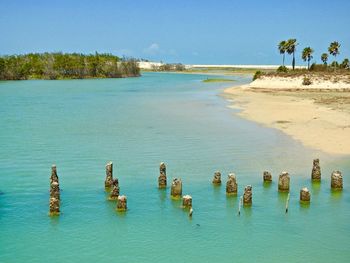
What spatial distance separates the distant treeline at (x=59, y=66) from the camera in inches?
5098

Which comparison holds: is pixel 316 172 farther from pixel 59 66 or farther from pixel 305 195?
pixel 59 66

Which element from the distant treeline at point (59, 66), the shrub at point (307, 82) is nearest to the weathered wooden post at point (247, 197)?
the shrub at point (307, 82)

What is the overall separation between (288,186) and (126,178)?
7991 mm

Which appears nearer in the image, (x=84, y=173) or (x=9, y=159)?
(x=84, y=173)

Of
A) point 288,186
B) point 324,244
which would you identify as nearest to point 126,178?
point 288,186

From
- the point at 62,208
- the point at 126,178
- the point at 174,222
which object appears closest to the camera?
the point at 174,222

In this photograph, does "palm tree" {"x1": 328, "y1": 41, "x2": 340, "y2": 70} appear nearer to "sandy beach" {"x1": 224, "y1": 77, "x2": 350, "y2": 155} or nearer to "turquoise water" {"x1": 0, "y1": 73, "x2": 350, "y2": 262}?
"sandy beach" {"x1": 224, "y1": 77, "x2": 350, "y2": 155}

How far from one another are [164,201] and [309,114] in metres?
28.4

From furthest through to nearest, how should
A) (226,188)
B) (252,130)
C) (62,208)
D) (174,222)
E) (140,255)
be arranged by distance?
(252,130) < (226,188) < (62,208) < (174,222) < (140,255)

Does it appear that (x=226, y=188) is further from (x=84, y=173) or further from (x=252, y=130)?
(x=252, y=130)

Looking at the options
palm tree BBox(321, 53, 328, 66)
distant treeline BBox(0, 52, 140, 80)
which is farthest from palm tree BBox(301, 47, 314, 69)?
distant treeline BBox(0, 52, 140, 80)

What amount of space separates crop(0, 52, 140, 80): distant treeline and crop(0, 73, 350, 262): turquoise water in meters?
94.1

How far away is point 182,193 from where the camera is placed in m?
Result: 22.7

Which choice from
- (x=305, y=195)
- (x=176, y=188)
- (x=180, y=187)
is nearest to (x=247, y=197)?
(x=305, y=195)
